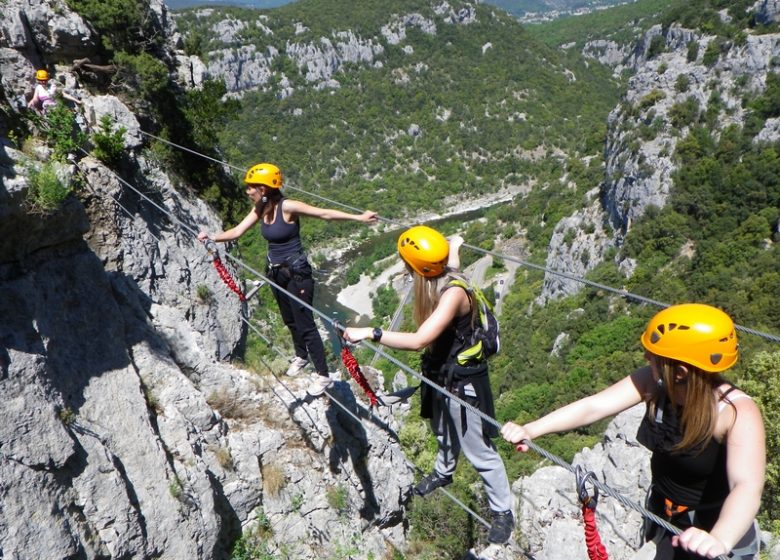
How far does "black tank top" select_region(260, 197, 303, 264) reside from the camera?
559 cm

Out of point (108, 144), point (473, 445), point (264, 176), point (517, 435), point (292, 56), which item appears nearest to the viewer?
point (517, 435)

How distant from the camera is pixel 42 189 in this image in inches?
220

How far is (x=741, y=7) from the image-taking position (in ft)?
189

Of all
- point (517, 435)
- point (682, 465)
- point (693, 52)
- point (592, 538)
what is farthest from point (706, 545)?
point (693, 52)

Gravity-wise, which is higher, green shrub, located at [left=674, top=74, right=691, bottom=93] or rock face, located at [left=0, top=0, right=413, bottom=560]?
rock face, located at [left=0, top=0, right=413, bottom=560]

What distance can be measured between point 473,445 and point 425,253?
1685mm

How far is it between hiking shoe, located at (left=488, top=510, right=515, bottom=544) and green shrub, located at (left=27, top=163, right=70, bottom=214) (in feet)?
18.1

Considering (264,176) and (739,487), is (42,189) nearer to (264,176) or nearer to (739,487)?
(264,176)

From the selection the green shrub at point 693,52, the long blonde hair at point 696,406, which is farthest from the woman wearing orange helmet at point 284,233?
the green shrub at point 693,52

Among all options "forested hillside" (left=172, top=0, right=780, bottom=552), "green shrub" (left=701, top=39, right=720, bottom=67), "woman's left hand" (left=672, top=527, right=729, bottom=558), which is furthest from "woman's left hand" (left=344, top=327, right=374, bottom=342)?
"green shrub" (left=701, top=39, right=720, bottom=67)

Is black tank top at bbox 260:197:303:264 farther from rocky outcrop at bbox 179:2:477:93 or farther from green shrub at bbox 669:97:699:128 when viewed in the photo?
rocky outcrop at bbox 179:2:477:93

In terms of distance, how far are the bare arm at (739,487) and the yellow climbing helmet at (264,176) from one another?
4343 mm

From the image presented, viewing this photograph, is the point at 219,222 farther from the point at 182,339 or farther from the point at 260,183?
the point at 260,183

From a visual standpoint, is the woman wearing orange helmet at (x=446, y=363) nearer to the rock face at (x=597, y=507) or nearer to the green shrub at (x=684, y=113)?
the rock face at (x=597, y=507)
